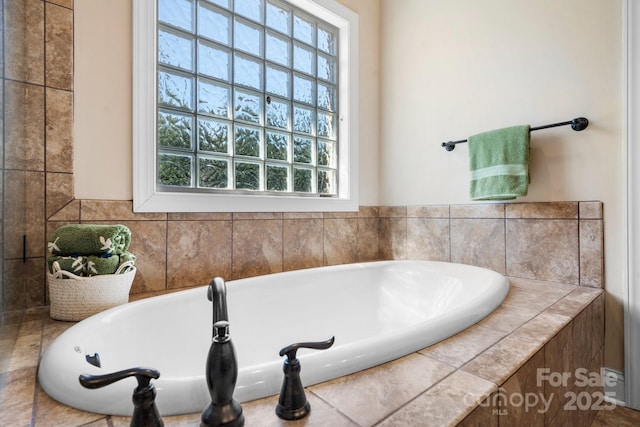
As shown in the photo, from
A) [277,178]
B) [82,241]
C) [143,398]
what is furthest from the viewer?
[277,178]

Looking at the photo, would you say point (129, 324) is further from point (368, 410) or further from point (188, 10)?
point (188, 10)

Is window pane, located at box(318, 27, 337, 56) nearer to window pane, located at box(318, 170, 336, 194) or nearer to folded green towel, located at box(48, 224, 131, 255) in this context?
window pane, located at box(318, 170, 336, 194)

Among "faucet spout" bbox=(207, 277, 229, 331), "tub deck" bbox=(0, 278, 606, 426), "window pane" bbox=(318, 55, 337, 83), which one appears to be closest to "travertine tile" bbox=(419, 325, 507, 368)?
"tub deck" bbox=(0, 278, 606, 426)

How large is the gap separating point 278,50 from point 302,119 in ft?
1.39

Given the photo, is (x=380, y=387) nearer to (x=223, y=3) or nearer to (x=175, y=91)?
(x=175, y=91)

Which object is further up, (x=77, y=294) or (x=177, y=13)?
(x=177, y=13)

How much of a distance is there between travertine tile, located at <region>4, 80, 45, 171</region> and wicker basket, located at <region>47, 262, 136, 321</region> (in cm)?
36

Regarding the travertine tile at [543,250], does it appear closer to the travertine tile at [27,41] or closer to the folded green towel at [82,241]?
the folded green towel at [82,241]

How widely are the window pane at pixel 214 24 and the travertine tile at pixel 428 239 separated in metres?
1.54

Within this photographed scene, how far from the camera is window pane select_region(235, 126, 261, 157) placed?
1729mm

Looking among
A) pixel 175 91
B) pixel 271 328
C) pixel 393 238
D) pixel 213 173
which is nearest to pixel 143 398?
pixel 271 328

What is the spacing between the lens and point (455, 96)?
1.88 metres

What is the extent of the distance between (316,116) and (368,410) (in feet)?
6.01

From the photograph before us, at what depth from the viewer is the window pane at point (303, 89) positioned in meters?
1.99
